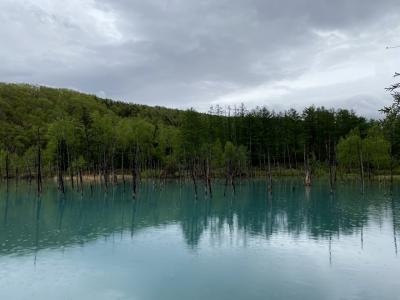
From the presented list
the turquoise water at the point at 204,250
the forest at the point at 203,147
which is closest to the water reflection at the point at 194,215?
the turquoise water at the point at 204,250

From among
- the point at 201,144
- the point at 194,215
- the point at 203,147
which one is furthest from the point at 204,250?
the point at 201,144

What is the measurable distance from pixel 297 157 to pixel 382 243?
89594 millimetres

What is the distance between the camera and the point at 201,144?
91.0 m

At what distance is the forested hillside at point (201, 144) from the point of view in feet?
298

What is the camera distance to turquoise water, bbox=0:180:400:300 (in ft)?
73.5

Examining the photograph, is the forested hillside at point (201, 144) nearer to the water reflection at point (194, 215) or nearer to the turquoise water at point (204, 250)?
the water reflection at point (194, 215)

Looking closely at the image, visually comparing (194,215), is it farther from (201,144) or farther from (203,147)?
(201,144)

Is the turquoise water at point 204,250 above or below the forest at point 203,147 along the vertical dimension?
below

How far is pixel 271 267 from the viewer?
2611 centimetres

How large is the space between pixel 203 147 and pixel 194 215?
36.5m

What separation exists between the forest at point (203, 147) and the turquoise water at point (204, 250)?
28346 mm

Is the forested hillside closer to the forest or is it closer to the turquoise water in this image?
the forest

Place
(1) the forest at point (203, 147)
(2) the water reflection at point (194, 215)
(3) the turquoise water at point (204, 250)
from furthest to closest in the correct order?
(1) the forest at point (203, 147), (2) the water reflection at point (194, 215), (3) the turquoise water at point (204, 250)

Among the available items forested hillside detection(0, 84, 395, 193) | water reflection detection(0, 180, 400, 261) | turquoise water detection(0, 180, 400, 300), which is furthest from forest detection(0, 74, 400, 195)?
turquoise water detection(0, 180, 400, 300)
